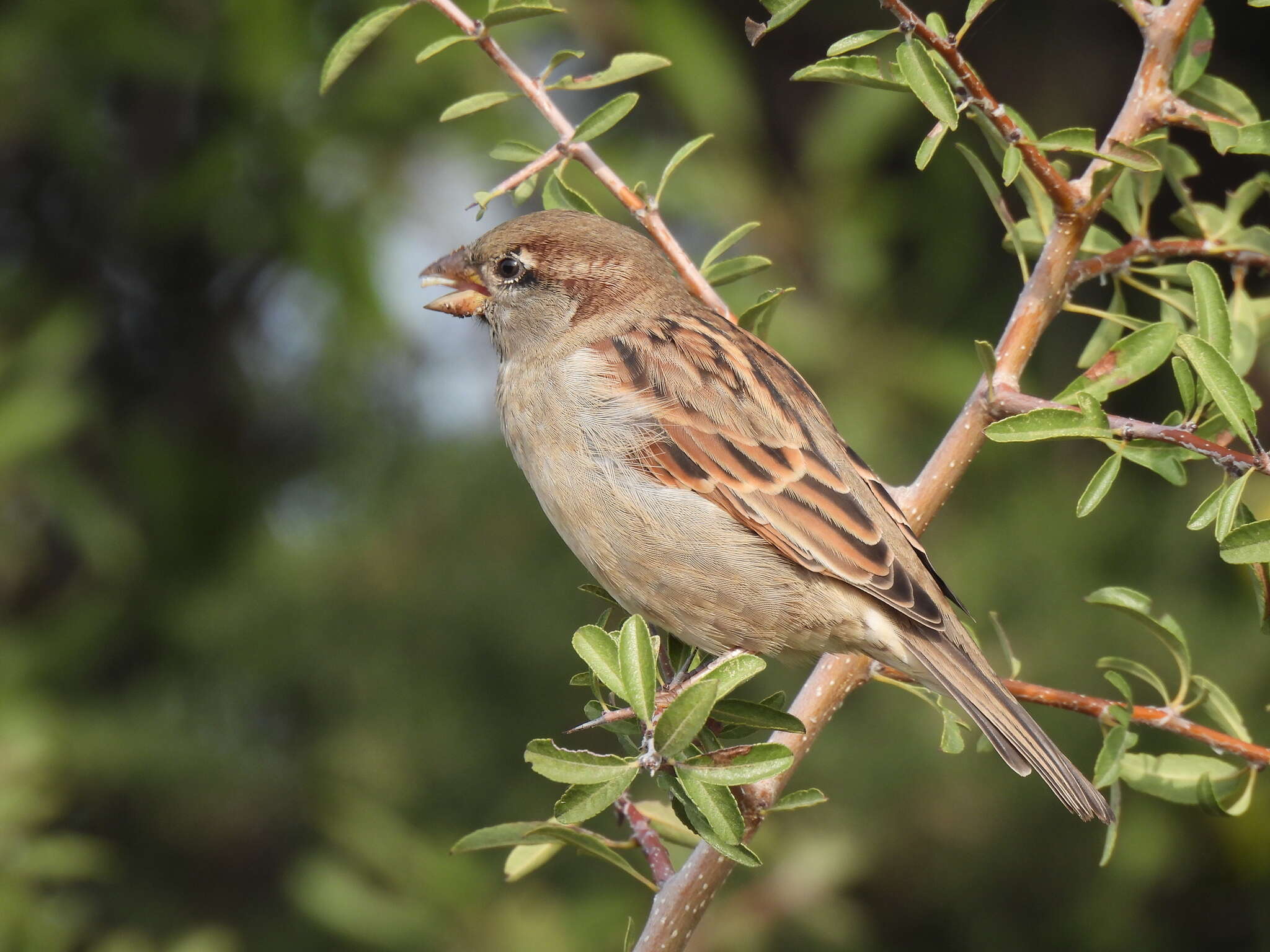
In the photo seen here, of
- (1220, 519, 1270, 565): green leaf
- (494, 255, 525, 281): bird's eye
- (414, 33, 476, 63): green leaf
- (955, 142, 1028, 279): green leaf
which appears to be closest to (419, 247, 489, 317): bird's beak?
(494, 255, 525, 281): bird's eye

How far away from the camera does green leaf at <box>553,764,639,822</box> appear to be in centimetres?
206

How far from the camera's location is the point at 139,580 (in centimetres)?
586

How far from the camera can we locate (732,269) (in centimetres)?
287

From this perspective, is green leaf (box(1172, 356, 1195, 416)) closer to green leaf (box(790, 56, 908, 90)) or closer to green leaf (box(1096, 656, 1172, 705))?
green leaf (box(1096, 656, 1172, 705))

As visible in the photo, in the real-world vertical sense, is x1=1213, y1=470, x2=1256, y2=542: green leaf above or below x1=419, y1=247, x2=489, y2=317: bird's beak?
below

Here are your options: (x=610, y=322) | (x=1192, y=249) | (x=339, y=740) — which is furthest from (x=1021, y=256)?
(x=339, y=740)

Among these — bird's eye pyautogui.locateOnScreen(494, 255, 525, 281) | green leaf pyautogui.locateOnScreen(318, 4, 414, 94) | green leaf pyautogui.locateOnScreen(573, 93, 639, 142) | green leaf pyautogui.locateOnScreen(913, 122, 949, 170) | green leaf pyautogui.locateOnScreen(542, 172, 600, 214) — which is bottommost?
bird's eye pyautogui.locateOnScreen(494, 255, 525, 281)

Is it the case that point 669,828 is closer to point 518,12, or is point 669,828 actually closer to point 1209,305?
point 1209,305

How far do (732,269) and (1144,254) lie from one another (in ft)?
2.54

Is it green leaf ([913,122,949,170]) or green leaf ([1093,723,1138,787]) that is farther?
green leaf ([1093,723,1138,787])

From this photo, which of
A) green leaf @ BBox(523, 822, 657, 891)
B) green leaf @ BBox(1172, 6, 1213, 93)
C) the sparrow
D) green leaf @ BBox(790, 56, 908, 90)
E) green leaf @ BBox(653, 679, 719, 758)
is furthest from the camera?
the sparrow

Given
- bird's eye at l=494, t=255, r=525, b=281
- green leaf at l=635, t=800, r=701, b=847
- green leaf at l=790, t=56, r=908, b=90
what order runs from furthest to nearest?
bird's eye at l=494, t=255, r=525, b=281 < green leaf at l=635, t=800, r=701, b=847 < green leaf at l=790, t=56, r=908, b=90

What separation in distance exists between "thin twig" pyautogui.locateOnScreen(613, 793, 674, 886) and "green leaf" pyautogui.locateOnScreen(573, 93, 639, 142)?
1.19 m

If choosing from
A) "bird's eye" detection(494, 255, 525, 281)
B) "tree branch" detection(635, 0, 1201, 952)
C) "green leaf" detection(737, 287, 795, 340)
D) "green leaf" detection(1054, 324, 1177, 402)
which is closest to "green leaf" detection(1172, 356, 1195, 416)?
"green leaf" detection(1054, 324, 1177, 402)
